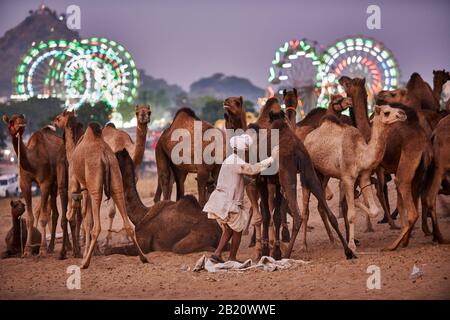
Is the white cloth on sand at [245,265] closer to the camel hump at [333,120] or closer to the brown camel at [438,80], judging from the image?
the camel hump at [333,120]

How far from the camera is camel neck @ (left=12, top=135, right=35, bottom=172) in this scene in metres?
12.6

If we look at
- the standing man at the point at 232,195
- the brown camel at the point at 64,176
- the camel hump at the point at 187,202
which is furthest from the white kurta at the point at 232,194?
the brown camel at the point at 64,176

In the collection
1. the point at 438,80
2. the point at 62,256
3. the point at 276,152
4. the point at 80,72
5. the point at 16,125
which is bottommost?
the point at 62,256

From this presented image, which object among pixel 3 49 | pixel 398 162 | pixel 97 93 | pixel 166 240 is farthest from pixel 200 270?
pixel 3 49

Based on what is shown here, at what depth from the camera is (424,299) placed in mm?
8492

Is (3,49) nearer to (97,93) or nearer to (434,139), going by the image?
(97,93)

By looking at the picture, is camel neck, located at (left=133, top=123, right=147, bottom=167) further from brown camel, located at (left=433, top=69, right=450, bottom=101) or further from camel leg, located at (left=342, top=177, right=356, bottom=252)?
brown camel, located at (left=433, top=69, right=450, bottom=101)

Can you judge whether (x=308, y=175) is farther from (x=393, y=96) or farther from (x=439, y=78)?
(x=439, y=78)

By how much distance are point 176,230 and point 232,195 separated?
1820mm

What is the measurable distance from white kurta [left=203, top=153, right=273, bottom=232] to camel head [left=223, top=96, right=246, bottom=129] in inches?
84.6

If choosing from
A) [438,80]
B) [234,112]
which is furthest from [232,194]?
[438,80]

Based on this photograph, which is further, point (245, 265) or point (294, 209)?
point (294, 209)

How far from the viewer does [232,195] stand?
34.3 feet

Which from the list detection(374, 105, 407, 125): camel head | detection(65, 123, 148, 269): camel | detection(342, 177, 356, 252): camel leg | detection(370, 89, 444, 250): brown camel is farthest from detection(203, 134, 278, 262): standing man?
detection(370, 89, 444, 250): brown camel
